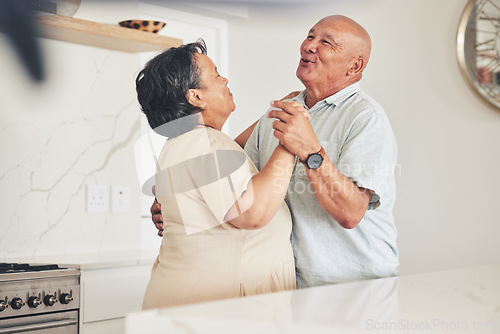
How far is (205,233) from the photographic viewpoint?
976 mm

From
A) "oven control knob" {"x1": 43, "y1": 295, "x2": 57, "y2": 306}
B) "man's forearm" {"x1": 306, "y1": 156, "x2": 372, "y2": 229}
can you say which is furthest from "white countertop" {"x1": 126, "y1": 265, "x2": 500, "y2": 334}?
"oven control knob" {"x1": 43, "y1": 295, "x2": 57, "y2": 306}

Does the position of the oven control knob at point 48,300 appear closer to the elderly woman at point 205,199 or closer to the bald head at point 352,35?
the elderly woman at point 205,199

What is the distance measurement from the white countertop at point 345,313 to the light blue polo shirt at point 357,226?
0.28 meters

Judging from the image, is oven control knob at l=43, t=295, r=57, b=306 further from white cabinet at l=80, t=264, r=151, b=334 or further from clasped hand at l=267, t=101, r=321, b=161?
clasped hand at l=267, t=101, r=321, b=161

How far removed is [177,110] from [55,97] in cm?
89

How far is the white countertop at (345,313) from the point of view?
480 mm

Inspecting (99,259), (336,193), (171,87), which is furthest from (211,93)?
(99,259)

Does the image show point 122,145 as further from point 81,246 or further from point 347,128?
point 347,128

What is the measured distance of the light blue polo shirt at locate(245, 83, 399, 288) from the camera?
1.07 metres

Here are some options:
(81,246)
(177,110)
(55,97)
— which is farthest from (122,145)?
(55,97)

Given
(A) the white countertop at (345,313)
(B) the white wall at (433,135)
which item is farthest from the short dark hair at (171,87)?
(B) the white wall at (433,135)

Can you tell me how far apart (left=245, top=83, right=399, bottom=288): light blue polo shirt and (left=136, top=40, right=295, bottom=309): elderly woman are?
0.16 ft

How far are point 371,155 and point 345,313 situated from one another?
545mm

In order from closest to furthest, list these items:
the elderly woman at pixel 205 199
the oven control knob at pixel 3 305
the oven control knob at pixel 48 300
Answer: the elderly woman at pixel 205 199
the oven control knob at pixel 3 305
the oven control knob at pixel 48 300
